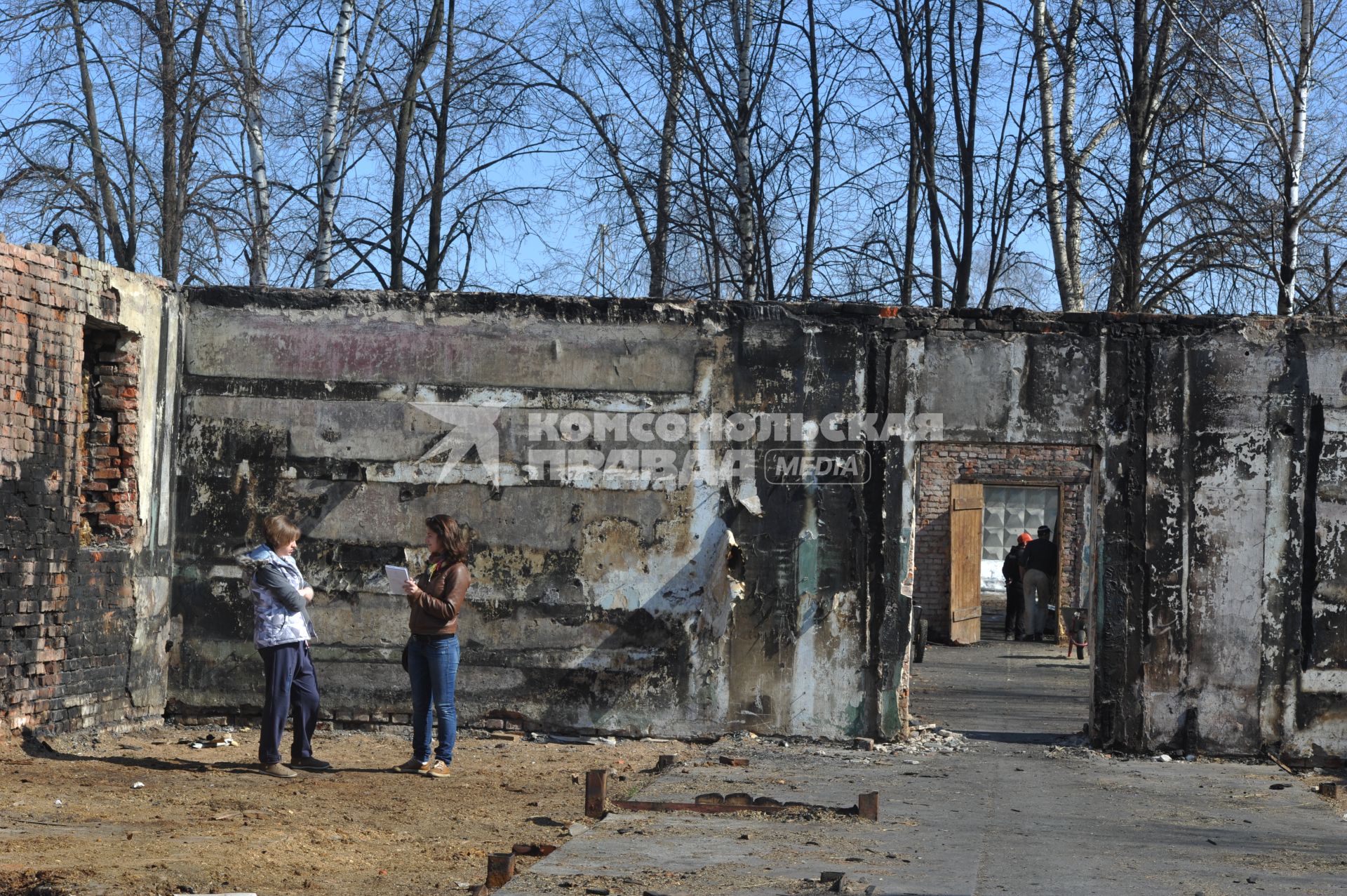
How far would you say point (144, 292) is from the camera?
8711 mm

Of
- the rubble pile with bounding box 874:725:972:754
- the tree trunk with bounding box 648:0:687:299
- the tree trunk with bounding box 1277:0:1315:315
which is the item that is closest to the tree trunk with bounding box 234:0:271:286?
the tree trunk with bounding box 648:0:687:299

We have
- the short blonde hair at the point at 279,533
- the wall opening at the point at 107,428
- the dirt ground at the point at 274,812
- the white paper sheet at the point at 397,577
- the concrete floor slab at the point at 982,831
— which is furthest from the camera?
the wall opening at the point at 107,428

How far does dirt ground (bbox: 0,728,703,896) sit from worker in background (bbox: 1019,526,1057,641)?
11121 mm

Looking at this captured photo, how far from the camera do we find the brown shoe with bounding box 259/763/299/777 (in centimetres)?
738

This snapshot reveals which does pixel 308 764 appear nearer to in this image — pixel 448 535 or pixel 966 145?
pixel 448 535

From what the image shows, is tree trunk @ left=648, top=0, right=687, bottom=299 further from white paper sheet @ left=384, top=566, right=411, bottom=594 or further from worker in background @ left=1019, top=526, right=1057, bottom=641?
white paper sheet @ left=384, top=566, right=411, bottom=594

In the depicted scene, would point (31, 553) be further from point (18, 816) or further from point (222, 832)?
point (222, 832)

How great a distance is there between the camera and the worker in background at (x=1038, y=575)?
18672mm

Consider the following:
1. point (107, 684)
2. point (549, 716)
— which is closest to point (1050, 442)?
point (549, 716)

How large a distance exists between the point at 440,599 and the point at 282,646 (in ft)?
3.16

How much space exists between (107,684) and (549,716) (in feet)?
9.02

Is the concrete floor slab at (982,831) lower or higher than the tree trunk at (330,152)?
lower

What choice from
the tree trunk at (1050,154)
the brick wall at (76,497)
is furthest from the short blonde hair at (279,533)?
the tree trunk at (1050,154)

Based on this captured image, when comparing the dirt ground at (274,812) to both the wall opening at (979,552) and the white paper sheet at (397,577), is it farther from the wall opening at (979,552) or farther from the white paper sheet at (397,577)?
the wall opening at (979,552)
